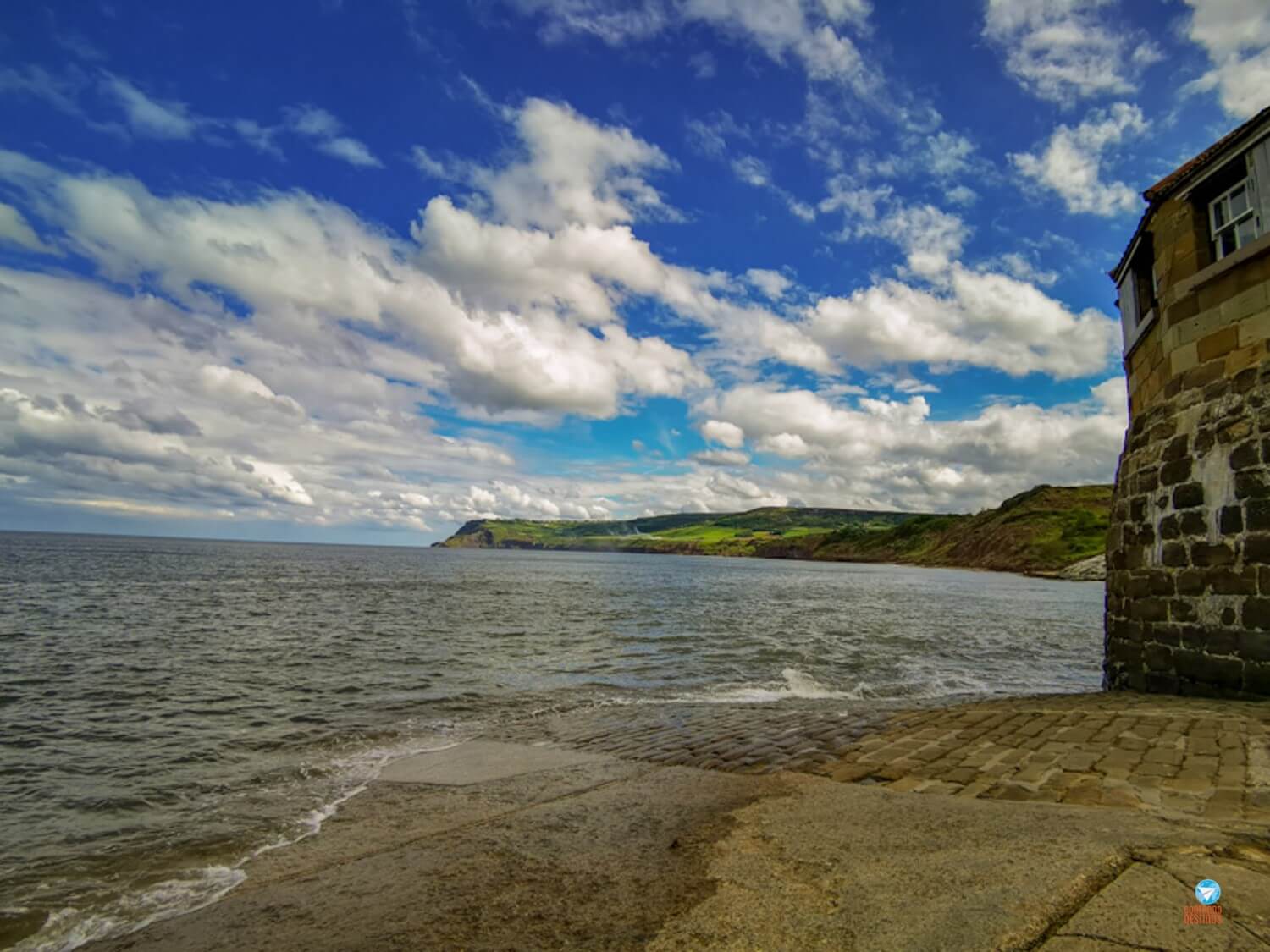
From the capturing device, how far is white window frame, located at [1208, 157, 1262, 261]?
11719 millimetres

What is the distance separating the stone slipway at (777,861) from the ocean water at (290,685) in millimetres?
1720

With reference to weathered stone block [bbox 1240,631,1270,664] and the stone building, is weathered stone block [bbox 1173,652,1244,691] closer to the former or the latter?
the stone building

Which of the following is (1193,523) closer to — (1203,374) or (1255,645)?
(1255,645)

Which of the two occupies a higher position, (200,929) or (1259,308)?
(1259,308)

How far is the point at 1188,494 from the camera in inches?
501

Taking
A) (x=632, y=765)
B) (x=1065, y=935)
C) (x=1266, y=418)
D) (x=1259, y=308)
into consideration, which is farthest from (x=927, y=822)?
(x=1259, y=308)

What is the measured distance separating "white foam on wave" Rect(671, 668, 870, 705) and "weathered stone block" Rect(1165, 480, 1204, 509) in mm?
A: 8856

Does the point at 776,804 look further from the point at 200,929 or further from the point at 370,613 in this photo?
the point at 370,613

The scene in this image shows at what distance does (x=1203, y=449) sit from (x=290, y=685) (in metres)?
23.9

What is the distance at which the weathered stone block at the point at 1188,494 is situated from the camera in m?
12.4

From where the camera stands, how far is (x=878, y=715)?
13492mm

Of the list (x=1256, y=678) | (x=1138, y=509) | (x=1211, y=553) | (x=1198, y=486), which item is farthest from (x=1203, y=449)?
(x=1256, y=678)

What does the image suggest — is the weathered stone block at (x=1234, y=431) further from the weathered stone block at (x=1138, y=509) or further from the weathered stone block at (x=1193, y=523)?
the weathered stone block at (x=1138, y=509)

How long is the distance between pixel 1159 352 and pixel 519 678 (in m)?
19.6
